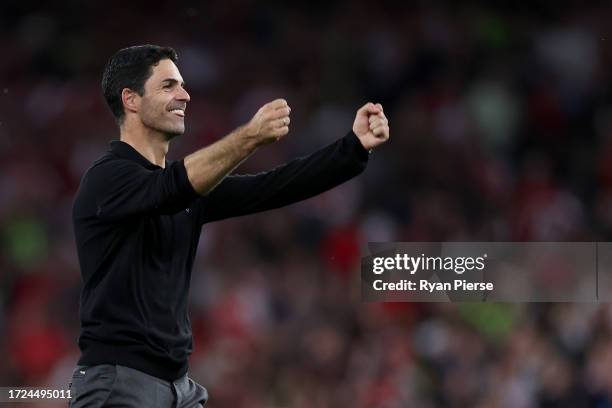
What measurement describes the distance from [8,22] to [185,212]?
458 centimetres

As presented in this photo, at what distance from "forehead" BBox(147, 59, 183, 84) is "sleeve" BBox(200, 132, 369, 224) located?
0.32 metres

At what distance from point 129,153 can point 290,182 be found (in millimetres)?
420

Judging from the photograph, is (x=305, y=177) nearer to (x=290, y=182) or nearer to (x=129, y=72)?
(x=290, y=182)

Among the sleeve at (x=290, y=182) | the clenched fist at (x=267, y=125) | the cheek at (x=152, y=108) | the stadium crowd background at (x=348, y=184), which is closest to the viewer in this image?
the clenched fist at (x=267, y=125)

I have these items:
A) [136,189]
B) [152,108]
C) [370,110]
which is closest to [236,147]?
[136,189]

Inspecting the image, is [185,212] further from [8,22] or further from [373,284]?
[8,22]

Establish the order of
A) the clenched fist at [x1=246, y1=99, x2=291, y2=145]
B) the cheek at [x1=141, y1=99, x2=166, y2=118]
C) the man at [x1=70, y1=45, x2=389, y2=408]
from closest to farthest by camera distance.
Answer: the clenched fist at [x1=246, y1=99, x2=291, y2=145] → the man at [x1=70, y1=45, x2=389, y2=408] → the cheek at [x1=141, y1=99, x2=166, y2=118]

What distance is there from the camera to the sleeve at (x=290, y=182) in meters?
2.80

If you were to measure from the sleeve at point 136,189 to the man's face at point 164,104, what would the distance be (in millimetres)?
207

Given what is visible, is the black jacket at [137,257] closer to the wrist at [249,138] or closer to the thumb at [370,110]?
the thumb at [370,110]

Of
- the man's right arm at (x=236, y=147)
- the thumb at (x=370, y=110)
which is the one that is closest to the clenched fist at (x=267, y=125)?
the man's right arm at (x=236, y=147)

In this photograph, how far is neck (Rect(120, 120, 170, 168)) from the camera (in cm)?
296

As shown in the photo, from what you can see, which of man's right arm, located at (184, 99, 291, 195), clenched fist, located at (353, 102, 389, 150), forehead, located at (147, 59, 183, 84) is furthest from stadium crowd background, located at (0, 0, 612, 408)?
man's right arm, located at (184, 99, 291, 195)

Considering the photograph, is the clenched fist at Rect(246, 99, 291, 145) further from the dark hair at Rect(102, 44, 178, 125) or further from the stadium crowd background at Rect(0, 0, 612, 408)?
the stadium crowd background at Rect(0, 0, 612, 408)
